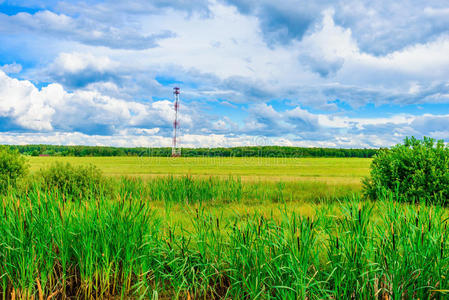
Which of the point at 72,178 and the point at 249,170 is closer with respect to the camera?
the point at 72,178

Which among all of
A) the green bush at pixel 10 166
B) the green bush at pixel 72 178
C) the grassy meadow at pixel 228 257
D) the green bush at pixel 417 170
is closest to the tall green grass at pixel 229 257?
the grassy meadow at pixel 228 257

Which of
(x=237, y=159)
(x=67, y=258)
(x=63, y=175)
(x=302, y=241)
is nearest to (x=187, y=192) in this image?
(x=63, y=175)

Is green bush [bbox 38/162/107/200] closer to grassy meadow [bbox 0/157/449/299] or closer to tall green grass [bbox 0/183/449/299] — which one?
grassy meadow [bbox 0/157/449/299]

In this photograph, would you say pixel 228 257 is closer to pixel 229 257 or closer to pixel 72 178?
pixel 229 257

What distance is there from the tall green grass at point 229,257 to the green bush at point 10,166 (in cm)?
789

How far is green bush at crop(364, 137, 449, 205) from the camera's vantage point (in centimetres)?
948

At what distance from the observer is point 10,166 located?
1102cm

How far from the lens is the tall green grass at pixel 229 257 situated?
3034 mm

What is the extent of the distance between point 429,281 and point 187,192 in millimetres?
8150

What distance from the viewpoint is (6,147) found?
460 inches

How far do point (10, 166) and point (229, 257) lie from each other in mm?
10559

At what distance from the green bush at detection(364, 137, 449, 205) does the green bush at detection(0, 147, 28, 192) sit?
39.3ft

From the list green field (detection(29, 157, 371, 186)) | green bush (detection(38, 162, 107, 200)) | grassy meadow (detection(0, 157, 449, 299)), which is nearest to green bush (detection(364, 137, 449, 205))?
green field (detection(29, 157, 371, 186))

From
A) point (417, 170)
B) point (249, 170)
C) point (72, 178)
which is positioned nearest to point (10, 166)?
point (72, 178)
